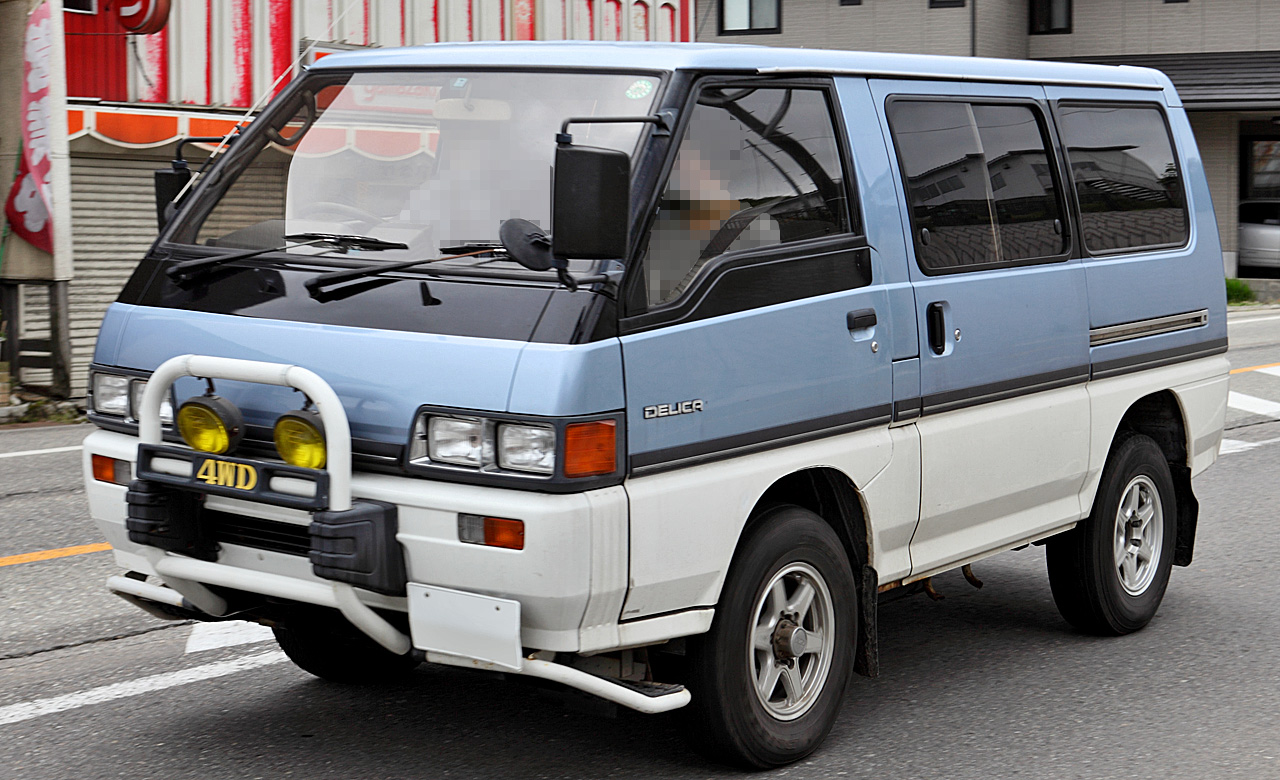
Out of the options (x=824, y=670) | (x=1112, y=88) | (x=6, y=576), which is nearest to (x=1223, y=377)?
(x=1112, y=88)

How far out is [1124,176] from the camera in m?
6.23

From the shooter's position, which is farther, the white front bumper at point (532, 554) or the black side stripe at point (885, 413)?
the black side stripe at point (885, 413)

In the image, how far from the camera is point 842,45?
35656mm

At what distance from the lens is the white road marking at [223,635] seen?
5898 millimetres

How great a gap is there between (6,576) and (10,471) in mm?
3381

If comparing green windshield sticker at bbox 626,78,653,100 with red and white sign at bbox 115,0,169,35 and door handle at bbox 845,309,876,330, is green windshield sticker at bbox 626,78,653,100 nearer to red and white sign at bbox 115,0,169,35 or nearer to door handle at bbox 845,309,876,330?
door handle at bbox 845,309,876,330

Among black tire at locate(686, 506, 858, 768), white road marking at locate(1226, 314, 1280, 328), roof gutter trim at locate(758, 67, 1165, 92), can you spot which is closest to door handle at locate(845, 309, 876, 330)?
black tire at locate(686, 506, 858, 768)

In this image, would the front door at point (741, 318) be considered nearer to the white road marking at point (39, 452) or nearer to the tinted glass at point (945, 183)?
the tinted glass at point (945, 183)

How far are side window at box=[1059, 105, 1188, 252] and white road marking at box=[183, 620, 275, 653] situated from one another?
352cm

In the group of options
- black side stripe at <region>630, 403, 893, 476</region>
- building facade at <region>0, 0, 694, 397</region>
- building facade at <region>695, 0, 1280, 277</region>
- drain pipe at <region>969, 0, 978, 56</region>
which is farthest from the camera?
drain pipe at <region>969, 0, 978, 56</region>

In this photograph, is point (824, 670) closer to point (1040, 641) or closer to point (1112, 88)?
point (1040, 641)

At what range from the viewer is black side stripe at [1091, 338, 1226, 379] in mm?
5898

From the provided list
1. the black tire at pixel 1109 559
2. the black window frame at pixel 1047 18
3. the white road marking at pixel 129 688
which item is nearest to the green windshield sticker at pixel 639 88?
the white road marking at pixel 129 688

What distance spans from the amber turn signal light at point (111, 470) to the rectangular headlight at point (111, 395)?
0.45 ft
